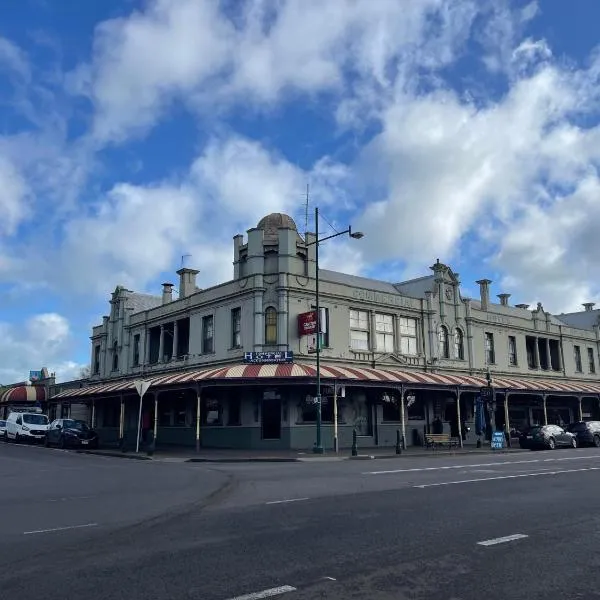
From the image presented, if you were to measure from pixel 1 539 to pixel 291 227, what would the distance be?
88.4 feet

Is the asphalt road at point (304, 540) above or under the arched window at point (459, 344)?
under

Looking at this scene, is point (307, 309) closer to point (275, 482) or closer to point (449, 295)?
point (449, 295)

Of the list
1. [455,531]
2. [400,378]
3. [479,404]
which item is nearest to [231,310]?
[400,378]

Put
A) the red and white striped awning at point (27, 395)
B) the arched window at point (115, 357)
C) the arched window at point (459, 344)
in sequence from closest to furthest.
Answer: the arched window at point (459, 344) → the arched window at point (115, 357) → the red and white striped awning at point (27, 395)

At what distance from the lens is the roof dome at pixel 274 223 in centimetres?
3416

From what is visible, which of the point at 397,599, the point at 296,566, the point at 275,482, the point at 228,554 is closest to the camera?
the point at 397,599

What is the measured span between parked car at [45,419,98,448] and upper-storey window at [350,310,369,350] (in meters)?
14.6

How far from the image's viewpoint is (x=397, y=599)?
5402 mm

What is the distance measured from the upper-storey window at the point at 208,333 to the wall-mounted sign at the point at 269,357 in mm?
4647

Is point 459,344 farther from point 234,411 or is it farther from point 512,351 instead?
point 234,411

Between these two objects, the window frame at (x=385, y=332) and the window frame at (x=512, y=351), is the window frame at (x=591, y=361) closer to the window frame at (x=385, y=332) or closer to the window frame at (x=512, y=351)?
the window frame at (x=512, y=351)

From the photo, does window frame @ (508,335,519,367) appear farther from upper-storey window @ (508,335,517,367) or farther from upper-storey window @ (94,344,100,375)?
upper-storey window @ (94,344,100,375)

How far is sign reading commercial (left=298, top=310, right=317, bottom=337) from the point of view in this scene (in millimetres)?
29812

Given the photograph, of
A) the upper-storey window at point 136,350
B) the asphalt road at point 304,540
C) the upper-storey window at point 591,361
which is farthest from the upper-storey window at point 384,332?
the upper-storey window at point 591,361
